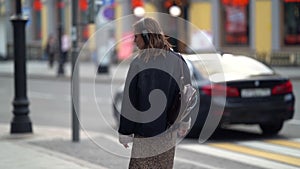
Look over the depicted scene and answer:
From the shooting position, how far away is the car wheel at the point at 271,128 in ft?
39.3

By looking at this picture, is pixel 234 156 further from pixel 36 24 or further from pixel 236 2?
pixel 36 24

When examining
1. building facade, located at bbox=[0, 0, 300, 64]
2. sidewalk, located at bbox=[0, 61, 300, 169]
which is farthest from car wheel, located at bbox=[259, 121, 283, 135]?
building facade, located at bbox=[0, 0, 300, 64]

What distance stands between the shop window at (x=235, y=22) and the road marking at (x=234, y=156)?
23.1m

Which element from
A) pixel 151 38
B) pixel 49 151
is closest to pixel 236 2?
pixel 49 151

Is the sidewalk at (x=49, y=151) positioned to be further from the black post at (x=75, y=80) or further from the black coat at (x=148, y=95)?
the black coat at (x=148, y=95)

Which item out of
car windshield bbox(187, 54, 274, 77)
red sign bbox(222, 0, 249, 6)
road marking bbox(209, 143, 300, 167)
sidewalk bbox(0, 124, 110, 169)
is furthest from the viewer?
red sign bbox(222, 0, 249, 6)

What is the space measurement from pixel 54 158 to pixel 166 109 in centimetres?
398

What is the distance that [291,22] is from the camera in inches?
1251

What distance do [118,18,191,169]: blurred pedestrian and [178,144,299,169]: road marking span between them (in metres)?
3.73

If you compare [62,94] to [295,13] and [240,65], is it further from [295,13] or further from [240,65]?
[295,13]

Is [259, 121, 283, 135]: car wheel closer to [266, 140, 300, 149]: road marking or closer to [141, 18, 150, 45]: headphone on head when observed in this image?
[266, 140, 300, 149]: road marking

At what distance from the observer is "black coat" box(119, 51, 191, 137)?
208 inches

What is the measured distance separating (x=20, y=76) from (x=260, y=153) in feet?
14.1

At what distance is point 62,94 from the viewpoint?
2239 centimetres
